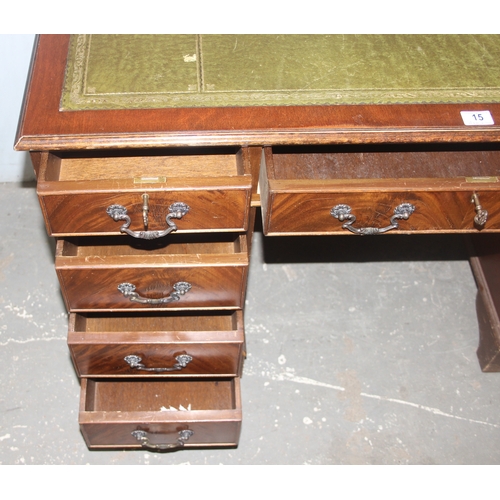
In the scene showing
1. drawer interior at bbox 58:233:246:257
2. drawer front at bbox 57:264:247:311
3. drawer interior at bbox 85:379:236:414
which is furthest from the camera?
drawer interior at bbox 85:379:236:414

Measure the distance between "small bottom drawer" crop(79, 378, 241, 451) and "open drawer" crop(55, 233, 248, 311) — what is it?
0.26 metres

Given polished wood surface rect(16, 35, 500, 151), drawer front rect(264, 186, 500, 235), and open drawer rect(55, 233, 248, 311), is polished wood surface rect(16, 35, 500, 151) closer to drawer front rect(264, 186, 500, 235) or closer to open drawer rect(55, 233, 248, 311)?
drawer front rect(264, 186, 500, 235)

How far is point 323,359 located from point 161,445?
1.85ft

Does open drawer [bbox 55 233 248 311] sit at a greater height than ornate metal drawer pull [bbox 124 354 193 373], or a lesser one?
greater

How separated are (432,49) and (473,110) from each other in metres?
0.20

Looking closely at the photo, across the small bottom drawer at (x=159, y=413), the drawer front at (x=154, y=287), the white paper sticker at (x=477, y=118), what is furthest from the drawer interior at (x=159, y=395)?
the white paper sticker at (x=477, y=118)

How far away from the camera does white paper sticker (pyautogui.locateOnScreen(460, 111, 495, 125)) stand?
128 centimetres

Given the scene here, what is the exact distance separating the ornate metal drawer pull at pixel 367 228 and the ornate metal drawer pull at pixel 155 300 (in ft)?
1.13

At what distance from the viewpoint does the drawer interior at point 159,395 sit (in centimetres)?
167

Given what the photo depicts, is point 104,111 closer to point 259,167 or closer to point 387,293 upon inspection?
point 259,167

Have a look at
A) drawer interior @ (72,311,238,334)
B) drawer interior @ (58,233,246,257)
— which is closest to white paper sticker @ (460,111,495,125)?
drawer interior @ (58,233,246,257)

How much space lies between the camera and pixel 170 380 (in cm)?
169

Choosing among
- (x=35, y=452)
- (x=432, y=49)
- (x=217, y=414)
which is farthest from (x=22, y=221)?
(x=432, y=49)

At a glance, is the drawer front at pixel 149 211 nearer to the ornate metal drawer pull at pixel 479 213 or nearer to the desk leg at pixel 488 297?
the ornate metal drawer pull at pixel 479 213
